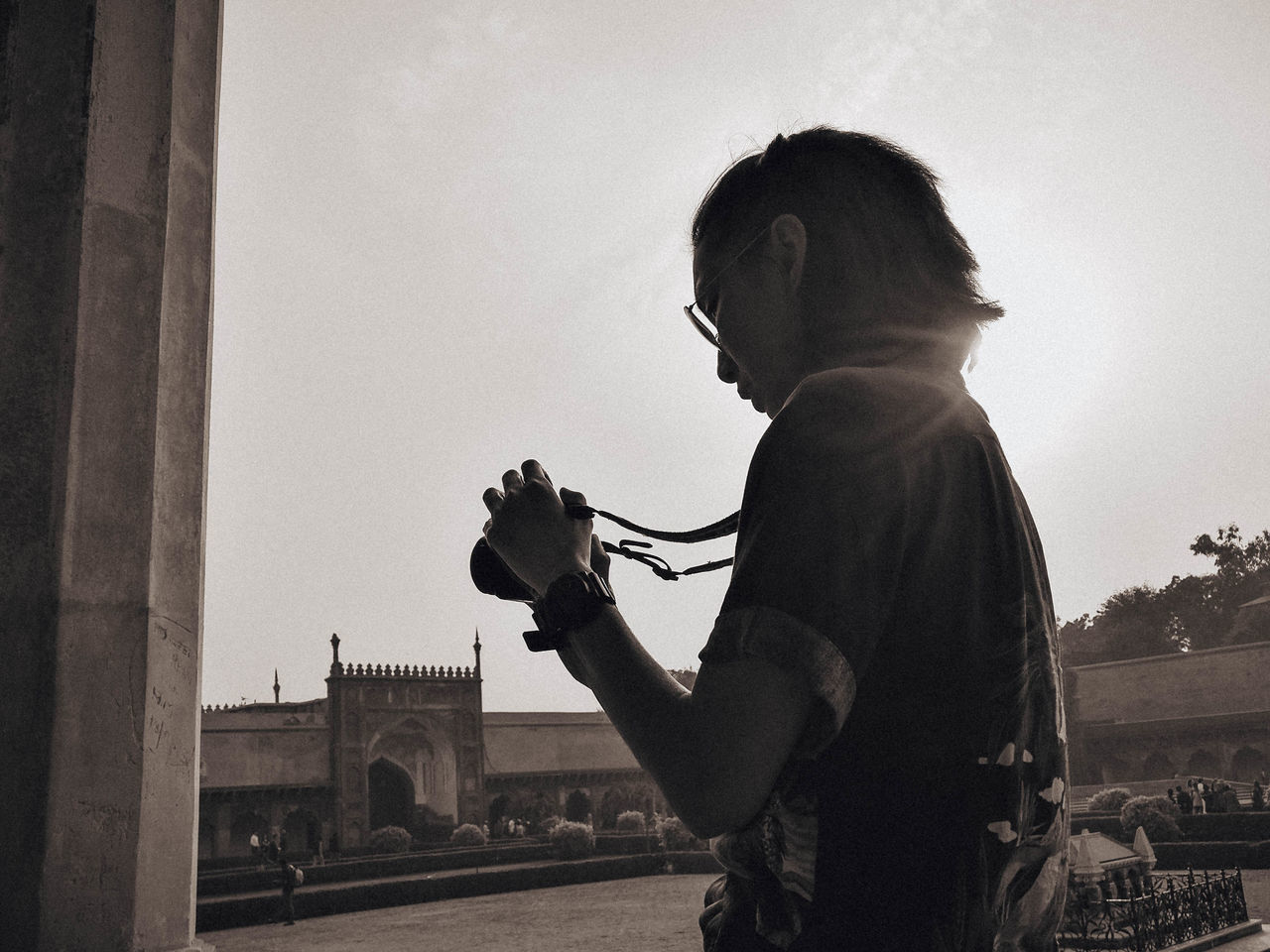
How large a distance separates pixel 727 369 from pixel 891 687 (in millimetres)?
561

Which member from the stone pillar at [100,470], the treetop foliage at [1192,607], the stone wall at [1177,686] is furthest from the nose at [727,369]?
the treetop foliage at [1192,607]

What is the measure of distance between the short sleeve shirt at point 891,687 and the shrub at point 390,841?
1386 inches

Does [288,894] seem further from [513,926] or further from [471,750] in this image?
[471,750]

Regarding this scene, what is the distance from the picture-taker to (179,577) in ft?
8.80

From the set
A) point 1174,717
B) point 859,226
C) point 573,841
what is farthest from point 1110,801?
point 859,226

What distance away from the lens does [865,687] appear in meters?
0.86

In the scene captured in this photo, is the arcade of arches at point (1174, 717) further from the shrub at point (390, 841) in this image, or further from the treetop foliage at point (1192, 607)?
the shrub at point (390, 841)

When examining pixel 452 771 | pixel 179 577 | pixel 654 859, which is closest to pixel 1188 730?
pixel 654 859

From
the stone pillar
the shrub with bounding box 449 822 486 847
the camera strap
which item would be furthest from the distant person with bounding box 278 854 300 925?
the camera strap

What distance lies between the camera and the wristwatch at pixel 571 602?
0.98 meters

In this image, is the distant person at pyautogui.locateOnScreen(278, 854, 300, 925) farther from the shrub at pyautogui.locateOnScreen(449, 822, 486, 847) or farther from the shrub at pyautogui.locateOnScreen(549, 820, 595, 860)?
the shrub at pyautogui.locateOnScreen(449, 822, 486, 847)

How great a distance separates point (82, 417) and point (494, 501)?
1.90 meters

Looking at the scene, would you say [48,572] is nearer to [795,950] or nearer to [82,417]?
[82,417]

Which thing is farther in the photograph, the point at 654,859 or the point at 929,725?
the point at 654,859
